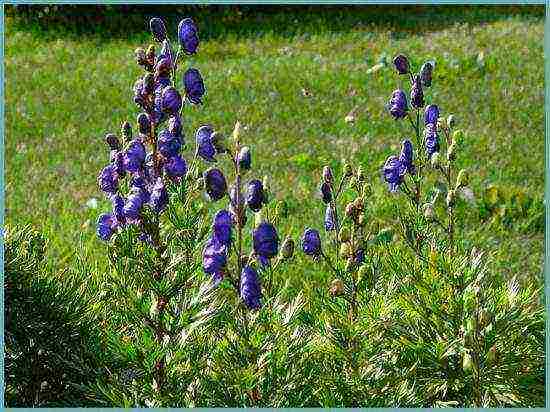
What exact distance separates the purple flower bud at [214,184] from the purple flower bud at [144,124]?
269mm

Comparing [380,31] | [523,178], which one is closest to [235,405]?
[523,178]

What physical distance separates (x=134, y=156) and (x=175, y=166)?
0.41ft

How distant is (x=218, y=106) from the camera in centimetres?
730

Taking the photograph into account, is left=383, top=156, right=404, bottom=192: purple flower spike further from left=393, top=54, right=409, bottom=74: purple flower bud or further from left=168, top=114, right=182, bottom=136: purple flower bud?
left=168, top=114, right=182, bottom=136: purple flower bud

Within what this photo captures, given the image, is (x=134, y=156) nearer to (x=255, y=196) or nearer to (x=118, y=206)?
(x=118, y=206)

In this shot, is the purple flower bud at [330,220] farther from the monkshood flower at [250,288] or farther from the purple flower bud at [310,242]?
the monkshood flower at [250,288]

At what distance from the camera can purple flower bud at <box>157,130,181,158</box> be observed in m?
2.47

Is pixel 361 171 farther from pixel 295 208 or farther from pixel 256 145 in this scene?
pixel 256 145

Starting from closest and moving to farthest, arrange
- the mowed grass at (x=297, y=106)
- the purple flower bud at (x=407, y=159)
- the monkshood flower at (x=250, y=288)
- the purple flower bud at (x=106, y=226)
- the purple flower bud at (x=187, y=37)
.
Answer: the monkshood flower at (x=250, y=288)
the purple flower bud at (x=187, y=37)
the purple flower bud at (x=106, y=226)
the purple flower bud at (x=407, y=159)
the mowed grass at (x=297, y=106)

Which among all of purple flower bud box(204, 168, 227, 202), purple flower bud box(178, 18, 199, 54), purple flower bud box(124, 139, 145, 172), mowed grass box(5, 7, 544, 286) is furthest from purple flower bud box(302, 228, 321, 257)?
mowed grass box(5, 7, 544, 286)

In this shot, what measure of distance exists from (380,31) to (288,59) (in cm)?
179

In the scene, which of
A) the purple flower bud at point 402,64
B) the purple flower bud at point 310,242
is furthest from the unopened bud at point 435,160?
the purple flower bud at point 310,242

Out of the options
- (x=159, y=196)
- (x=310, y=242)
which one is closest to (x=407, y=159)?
(x=310, y=242)

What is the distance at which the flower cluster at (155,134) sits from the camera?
2.47m
